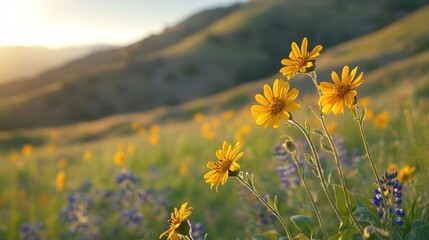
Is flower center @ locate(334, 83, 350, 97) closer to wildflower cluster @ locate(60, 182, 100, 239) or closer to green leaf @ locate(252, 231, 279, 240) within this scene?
green leaf @ locate(252, 231, 279, 240)

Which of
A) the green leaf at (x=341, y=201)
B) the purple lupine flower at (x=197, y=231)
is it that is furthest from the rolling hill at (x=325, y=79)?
the green leaf at (x=341, y=201)

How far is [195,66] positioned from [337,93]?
57.7m

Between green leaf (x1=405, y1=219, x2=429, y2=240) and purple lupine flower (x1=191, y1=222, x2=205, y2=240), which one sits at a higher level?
green leaf (x1=405, y1=219, x2=429, y2=240)

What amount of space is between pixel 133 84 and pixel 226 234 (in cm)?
5371

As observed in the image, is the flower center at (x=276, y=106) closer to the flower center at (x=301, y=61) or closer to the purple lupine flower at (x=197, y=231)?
the flower center at (x=301, y=61)

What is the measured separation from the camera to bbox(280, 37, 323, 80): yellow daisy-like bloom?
1.85 m

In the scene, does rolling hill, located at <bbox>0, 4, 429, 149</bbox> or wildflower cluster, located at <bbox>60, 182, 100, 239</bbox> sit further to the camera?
rolling hill, located at <bbox>0, 4, 429, 149</bbox>

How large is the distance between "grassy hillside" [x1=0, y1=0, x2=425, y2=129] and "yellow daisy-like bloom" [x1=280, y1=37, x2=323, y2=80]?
2052 inches

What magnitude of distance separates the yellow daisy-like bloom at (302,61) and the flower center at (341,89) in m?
0.14

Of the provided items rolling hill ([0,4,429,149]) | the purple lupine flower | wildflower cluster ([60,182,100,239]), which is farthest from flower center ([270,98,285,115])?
rolling hill ([0,4,429,149])

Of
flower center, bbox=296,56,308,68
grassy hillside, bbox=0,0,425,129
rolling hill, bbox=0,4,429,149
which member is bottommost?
rolling hill, bbox=0,4,429,149

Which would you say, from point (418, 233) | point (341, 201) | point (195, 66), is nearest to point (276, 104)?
point (341, 201)

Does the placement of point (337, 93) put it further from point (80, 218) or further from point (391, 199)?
point (80, 218)

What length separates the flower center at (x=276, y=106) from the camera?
184 centimetres
